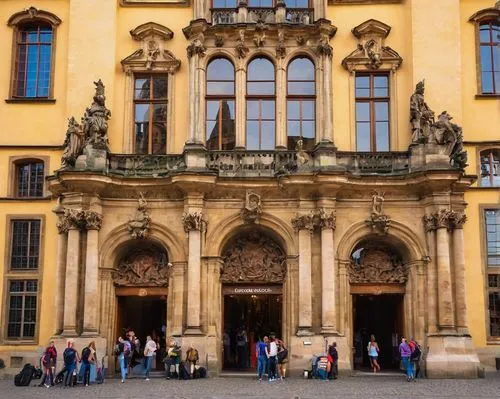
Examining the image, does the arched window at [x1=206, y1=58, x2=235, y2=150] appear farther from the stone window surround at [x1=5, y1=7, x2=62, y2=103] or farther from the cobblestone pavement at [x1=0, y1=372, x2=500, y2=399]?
the cobblestone pavement at [x1=0, y1=372, x2=500, y2=399]

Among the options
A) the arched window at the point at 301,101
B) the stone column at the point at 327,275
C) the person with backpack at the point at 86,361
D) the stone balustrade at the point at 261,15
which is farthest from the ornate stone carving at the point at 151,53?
the person with backpack at the point at 86,361

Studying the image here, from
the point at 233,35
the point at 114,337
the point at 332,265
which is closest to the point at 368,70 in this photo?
the point at 233,35

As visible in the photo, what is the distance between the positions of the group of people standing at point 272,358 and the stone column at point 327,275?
2.05 meters

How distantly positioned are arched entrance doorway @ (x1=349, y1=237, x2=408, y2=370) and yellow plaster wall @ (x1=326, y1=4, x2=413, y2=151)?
415 cm

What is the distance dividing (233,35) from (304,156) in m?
5.80

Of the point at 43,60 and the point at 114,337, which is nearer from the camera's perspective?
the point at 114,337

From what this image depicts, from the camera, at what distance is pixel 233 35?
30969 mm

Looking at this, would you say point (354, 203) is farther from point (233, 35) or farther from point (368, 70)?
point (233, 35)

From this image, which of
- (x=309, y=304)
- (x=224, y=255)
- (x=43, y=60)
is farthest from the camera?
(x=43, y=60)

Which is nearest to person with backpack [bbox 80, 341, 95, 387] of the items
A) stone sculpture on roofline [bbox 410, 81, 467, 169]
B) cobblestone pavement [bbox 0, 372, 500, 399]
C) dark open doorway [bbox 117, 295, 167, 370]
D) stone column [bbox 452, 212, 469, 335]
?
cobblestone pavement [bbox 0, 372, 500, 399]

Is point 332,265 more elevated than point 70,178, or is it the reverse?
point 70,178

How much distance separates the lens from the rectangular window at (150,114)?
31.2 m

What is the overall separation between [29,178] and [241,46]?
992 cm

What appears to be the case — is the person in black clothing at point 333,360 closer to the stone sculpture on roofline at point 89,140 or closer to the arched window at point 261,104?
the arched window at point 261,104
